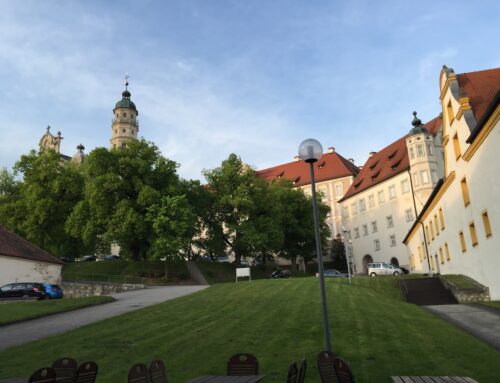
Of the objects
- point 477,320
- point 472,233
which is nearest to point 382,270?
point 472,233

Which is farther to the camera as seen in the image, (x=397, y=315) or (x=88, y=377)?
(x=397, y=315)

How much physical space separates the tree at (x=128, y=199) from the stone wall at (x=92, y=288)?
471cm

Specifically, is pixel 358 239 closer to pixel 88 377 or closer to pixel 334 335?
pixel 334 335

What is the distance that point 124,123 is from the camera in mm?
94312

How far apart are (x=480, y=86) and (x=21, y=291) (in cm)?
3260

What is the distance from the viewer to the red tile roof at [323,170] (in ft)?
256

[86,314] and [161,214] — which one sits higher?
[161,214]

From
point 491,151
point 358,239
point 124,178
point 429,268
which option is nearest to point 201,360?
point 491,151

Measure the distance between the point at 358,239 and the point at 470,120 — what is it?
45.7m

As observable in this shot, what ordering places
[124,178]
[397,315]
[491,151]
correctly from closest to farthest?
[397,315]
[491,151]
[124,178]

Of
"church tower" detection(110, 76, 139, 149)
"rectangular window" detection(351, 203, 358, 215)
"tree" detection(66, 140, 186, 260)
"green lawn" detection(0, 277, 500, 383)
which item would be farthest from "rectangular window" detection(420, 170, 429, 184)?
"church tower" detection(110, 76, 139, 149)

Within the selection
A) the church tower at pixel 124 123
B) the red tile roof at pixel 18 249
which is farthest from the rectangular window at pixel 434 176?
the church tower at pixel 124 123

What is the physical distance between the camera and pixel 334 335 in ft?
39.1

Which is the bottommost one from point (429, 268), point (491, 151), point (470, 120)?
point (429, 268)
